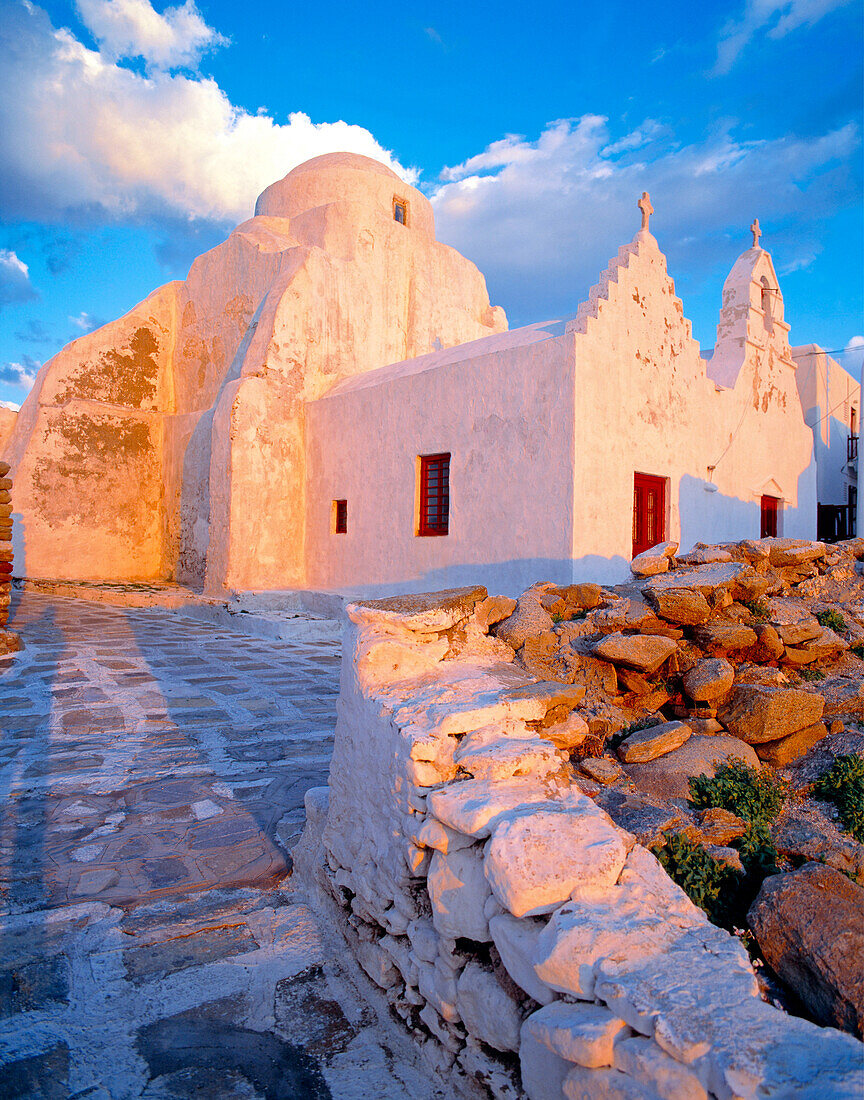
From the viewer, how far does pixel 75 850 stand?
317 centimetres

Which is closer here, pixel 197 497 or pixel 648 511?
pixel 648 511

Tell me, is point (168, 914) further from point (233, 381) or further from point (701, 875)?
point (233, 381)

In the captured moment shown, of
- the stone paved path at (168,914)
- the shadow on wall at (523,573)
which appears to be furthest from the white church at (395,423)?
the stone paved path at (168,914)

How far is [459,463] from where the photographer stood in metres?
8.84

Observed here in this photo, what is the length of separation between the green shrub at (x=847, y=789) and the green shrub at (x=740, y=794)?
0.50 ft

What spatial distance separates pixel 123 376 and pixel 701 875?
14.7 m

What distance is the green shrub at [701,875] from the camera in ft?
6.57

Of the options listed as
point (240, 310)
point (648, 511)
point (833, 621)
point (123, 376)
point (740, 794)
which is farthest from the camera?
point (123, 376)

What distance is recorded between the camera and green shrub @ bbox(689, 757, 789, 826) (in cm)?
251

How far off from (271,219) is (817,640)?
14.4 meters

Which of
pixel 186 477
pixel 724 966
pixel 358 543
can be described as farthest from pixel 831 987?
pixel 186 477

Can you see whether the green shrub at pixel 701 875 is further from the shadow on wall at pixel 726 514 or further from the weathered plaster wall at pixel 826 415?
the weathered plaster wall at pixel 826 415

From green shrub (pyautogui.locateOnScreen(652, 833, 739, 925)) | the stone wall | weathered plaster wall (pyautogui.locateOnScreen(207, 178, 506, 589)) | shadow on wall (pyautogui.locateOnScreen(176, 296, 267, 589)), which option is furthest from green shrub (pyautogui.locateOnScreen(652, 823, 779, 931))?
shadow on wall (pyautogui.locateOnScreen(176, 296, 267, 589))

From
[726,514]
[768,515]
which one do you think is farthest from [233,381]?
[768,515]
